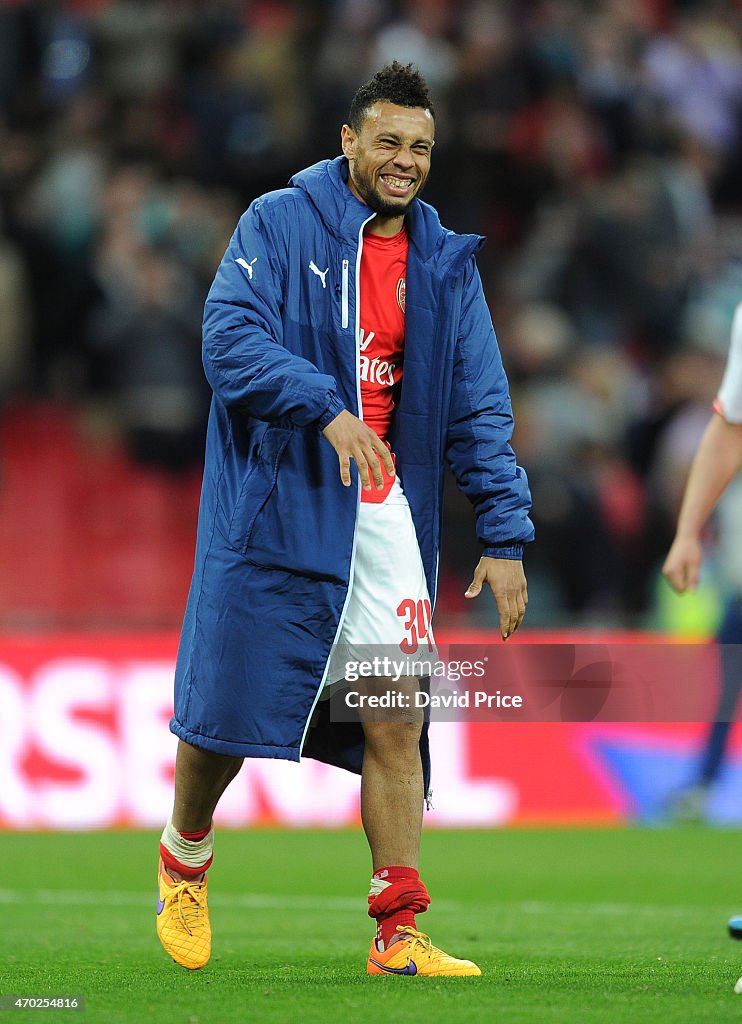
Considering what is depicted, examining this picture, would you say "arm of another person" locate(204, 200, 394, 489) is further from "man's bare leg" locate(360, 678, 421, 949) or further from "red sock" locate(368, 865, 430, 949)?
"red sock" locate(368, 865, 430, 949)

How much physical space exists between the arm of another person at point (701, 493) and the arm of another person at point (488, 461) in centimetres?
53

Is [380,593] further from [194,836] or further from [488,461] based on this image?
[194,836]

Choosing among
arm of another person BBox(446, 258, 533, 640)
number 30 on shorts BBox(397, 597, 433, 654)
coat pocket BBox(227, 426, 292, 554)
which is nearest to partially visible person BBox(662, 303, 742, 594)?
arm of another person BBox(446, 258, 533, 640)

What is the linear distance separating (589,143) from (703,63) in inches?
62.1

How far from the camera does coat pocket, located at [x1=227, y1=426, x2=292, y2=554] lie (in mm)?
4734

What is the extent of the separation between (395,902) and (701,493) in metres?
1.47

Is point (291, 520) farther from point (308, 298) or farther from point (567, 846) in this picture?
point (567, 846)

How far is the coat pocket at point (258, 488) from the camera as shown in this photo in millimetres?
4734

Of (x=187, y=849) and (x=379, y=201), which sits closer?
(x=379, y=201)

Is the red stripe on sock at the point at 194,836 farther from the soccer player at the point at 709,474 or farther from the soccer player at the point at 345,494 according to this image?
the soccer player at the point at 709,474

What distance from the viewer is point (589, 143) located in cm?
1418

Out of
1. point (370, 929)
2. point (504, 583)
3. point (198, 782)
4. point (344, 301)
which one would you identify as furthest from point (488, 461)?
point (370, 929)

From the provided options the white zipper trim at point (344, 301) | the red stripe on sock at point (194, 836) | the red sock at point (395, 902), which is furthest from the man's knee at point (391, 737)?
the white zipper trim at point (344, 301)

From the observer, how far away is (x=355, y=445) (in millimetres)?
4469
